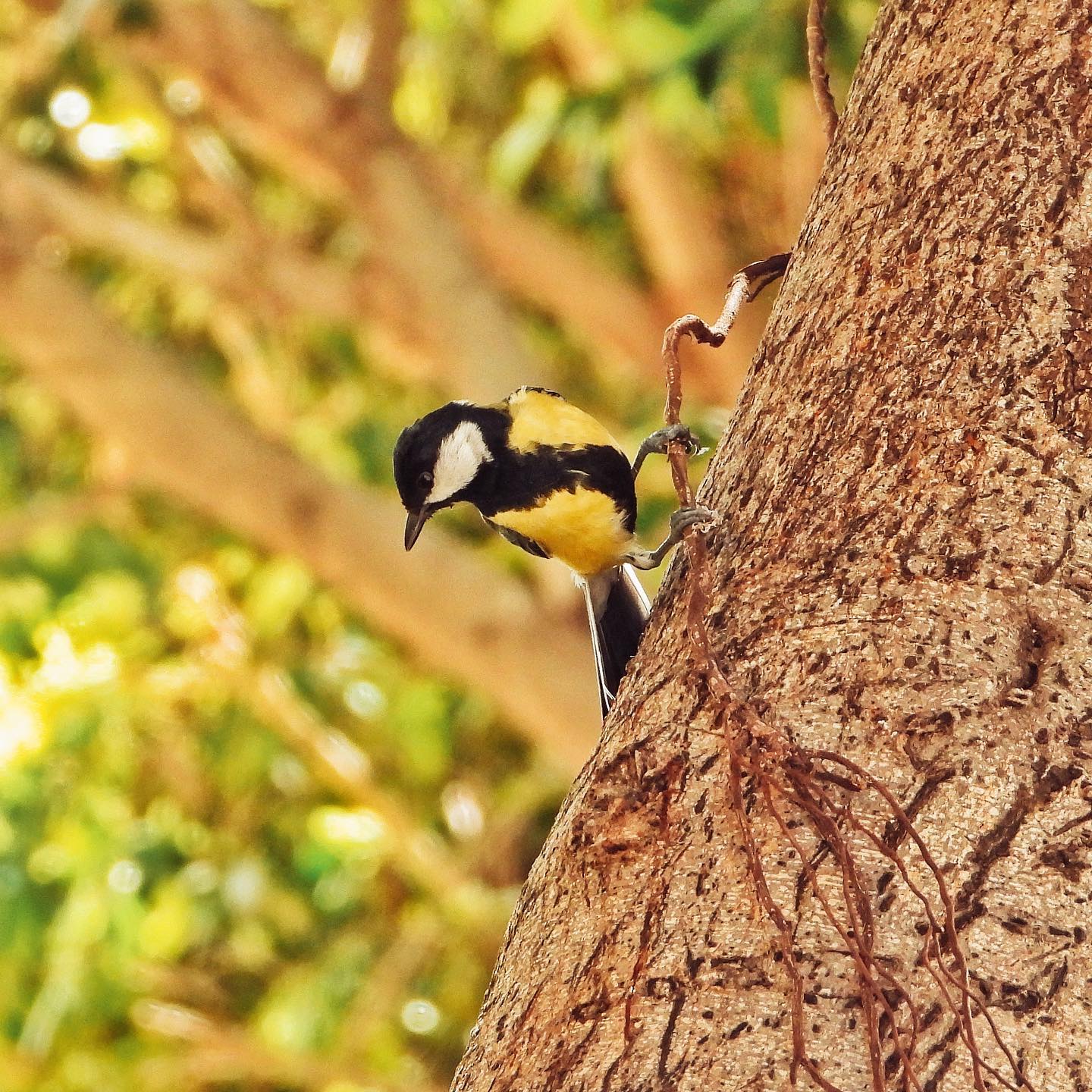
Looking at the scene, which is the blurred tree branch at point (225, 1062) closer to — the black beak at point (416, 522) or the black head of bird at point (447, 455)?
the black beak at point (416, 522)

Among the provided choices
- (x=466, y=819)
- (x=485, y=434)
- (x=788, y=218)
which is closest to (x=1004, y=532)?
(x=485, y=434)

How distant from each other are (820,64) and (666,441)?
57 cm

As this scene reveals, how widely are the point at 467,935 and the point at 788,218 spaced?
2155 mm

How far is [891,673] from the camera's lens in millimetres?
997

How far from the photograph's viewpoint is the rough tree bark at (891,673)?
0.91m

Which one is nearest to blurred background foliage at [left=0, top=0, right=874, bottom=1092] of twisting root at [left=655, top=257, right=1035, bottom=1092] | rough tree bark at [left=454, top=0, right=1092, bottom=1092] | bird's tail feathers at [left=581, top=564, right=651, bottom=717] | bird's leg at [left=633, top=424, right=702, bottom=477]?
bird's tail feathers at [left=581, top=564, right=651, bottom=717]

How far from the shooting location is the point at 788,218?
3.88m

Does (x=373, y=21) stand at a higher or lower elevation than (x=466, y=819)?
higher

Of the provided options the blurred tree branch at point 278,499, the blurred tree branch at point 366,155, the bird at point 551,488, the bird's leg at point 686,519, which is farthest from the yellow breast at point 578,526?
the blurred tree branch at point 366,155

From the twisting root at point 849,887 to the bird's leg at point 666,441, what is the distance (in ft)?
0.75

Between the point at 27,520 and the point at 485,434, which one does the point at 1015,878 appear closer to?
the point at 485,434

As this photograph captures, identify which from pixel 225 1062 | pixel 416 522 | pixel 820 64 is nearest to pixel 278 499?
pixel 416 522

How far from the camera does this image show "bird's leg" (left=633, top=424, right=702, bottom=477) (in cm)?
125

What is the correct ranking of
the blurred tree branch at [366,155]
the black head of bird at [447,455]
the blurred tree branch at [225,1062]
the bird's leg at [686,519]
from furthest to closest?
the blurred tree branch at [225,1062], the blurred tree branch at [366,155], the black head of bird at [447,455], the bird's leg at [686,519]
